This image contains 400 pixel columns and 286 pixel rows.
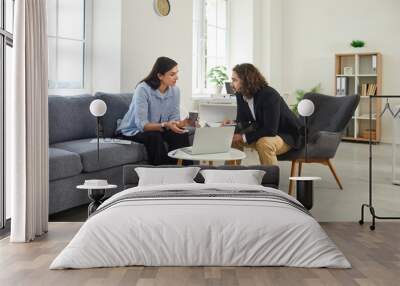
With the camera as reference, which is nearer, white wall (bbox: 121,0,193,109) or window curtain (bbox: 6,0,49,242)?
window curtain (bbox: 6,0,49,242)

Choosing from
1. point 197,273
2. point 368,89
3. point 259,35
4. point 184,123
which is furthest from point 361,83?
point 197,273

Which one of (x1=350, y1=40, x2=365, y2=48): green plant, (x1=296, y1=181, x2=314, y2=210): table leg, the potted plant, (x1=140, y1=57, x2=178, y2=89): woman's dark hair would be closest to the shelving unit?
(x1=350, y1=40, x2=365, y2=48): green plant

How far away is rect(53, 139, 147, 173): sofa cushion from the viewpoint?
5.24 meters

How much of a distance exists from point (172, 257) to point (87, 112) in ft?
9.94

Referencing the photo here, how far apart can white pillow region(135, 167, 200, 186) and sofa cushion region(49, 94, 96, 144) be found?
1409mm

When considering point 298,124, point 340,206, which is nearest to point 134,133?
point 298,124

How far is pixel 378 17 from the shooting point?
11375mm

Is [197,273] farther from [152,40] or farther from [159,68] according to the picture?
[152,40]

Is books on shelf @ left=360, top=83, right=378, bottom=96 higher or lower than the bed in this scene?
higher

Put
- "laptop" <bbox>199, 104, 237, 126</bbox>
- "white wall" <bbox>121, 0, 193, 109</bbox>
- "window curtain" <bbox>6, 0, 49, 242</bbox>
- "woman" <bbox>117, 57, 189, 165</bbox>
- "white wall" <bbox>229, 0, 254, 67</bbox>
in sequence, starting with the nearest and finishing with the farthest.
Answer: "window curtain" <bbox>6, 0, 49, 242</bbox>
"woman" <bbox>117, 57, 189, 165</bbox>
"white wall" <bbox>121, 0, 193, 109</bbox>
"laptop" <bbox>199, 104, 237, 126</bbox>
"white wall" <bbox>229, 0, 254, 67</bbox>

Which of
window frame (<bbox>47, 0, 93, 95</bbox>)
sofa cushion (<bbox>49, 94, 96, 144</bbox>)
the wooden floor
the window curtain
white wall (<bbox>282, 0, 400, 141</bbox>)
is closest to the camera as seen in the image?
the wooden floor

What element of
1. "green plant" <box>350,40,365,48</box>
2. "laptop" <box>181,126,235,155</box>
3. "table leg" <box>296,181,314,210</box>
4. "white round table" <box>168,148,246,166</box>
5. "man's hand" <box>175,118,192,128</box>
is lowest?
"table leg" <box>296,181,314,210</box>

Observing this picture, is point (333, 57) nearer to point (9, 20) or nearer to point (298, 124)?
point (298, 124)

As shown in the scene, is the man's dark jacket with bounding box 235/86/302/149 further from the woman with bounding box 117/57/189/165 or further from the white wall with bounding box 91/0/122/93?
the white wall with bounding box 91/0/122/93
